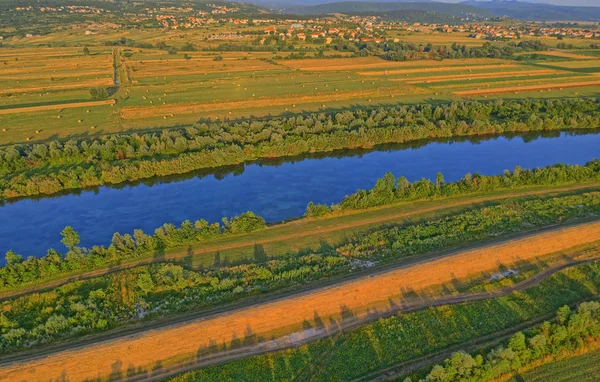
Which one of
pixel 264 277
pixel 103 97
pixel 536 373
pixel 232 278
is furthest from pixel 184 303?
pixel 103 97

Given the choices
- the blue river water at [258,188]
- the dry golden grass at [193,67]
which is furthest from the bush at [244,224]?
the dry golden grass at [193,67]

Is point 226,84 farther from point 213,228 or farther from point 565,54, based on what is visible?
point 565,54

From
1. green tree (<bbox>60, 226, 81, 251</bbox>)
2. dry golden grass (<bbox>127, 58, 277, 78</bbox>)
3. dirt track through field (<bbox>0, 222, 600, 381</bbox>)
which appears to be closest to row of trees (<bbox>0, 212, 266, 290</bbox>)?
green tree (<bbox>60, 226, 81, 251</bbox>)

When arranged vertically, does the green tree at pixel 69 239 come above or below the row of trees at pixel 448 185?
below

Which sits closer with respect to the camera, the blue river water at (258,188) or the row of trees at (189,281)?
the row of trees at (189,281)

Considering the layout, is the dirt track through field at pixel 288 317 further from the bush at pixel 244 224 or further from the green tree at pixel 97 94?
the green tree at pixel 97 94

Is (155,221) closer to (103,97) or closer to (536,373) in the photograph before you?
(536,373)

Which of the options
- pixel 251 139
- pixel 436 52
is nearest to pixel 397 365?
pixel 251 139

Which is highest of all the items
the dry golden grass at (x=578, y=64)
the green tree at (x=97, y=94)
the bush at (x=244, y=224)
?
the dry golden grass at (x=578, y=64)
